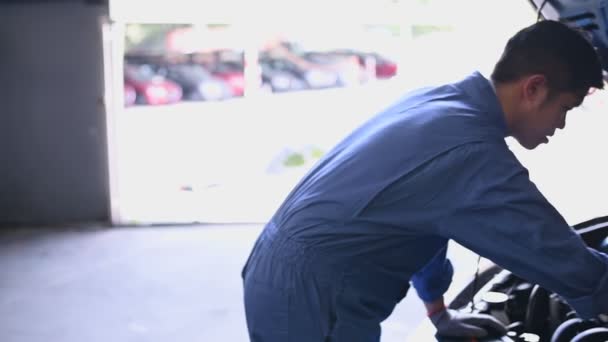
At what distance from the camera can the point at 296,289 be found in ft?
4.48

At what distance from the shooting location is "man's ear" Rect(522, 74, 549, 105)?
1299 mm

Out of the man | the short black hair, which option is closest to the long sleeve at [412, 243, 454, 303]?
the man

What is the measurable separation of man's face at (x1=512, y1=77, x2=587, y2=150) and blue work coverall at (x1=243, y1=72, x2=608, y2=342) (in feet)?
0.17

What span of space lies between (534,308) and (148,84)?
6336 millimetres

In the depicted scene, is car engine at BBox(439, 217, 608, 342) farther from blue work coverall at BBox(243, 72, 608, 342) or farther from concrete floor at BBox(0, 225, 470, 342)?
concrete floor at BBox(0, 225, 470, 342)

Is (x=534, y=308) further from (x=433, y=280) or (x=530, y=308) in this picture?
(x=433, y=280)

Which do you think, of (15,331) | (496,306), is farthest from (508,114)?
(15,331)

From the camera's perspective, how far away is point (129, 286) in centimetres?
433

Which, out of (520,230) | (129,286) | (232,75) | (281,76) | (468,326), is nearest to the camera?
(520,230)

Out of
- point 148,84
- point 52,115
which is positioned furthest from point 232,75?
point 52,115

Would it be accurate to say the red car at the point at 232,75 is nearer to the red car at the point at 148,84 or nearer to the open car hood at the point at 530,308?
the red car at the point at 148,84

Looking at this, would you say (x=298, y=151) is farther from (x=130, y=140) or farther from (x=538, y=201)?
(x=538, y=201)

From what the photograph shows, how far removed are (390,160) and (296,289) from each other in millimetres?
302

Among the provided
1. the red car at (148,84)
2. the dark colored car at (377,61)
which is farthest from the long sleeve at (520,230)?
the red car at (148,84)
